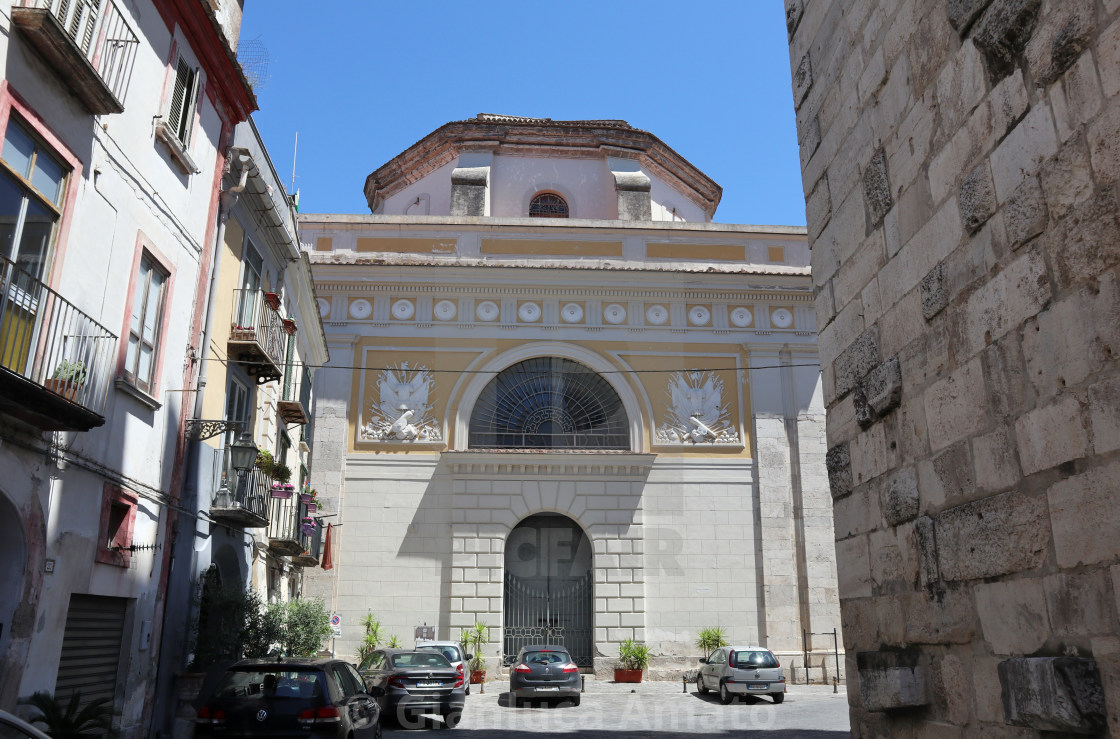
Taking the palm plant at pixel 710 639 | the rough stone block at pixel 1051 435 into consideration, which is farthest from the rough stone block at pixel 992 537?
the palm plant at pixel 710 639

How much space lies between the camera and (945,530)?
436cm

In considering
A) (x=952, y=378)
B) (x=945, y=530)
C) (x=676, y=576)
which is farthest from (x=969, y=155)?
(x=676, y=576)

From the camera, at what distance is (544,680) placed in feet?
52.5

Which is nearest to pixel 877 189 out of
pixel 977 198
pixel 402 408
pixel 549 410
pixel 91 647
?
pixel 977 198

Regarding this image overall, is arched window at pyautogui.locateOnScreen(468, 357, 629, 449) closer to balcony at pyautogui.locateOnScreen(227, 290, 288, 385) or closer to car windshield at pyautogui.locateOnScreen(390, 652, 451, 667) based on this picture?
balcony at pyautogui.locateOnScreen(227, 290, 288, 385)

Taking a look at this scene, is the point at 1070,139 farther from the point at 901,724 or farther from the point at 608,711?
the point at 608,711

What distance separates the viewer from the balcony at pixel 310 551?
17.9m

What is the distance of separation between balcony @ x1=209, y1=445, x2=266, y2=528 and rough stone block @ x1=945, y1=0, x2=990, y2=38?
10051 millimetres

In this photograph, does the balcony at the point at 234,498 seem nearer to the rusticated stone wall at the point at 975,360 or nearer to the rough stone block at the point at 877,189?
the rusticated stone wall at the point at 975,360

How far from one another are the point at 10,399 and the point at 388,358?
667 inches

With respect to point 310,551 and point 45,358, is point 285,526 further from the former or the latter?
point 45,358

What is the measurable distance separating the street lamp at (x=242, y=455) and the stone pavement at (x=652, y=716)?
4228 millimetres

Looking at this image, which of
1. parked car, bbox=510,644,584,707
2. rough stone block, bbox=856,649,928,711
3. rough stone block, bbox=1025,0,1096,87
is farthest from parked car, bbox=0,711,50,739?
parked car, bbox=510,644,584,707

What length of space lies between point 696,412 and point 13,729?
2066 cm
